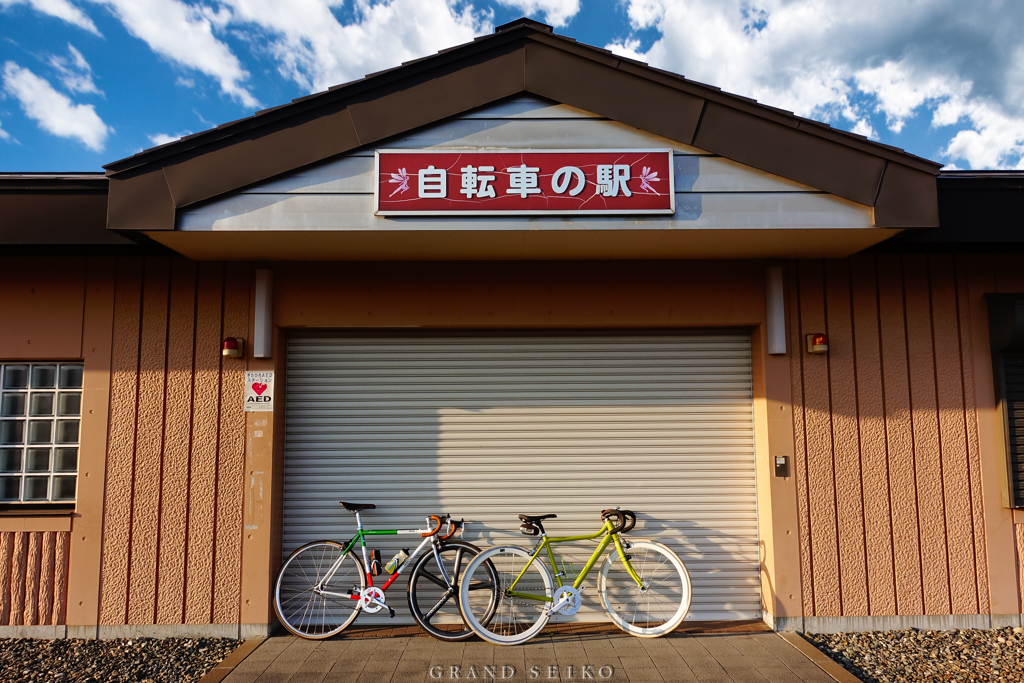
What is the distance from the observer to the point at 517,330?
5.63 meters

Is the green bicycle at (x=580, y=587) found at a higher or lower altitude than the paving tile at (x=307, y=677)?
higher

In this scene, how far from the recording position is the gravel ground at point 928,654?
4.38 meters

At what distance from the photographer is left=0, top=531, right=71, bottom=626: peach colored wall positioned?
16.6 feet

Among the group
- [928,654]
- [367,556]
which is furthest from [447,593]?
[928,654]

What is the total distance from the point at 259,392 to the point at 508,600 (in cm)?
277

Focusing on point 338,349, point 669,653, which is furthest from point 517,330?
point 669,653

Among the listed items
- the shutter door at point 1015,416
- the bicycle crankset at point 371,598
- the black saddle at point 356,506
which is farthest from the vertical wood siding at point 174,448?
the shutter door at point 1015,416

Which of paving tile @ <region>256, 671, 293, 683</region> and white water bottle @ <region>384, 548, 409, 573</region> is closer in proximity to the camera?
paving tile @ <region>256, 671, 293, 683</region>

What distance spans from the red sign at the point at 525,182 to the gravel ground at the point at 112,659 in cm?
366

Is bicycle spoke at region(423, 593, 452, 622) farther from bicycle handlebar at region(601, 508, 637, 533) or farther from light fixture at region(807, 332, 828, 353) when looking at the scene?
light fixture at region(807, 332, 828, 353)

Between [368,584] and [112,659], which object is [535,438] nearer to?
[368,584]

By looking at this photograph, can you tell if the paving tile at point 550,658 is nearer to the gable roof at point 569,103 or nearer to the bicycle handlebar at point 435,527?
the bicycle handlebar at point 435,527

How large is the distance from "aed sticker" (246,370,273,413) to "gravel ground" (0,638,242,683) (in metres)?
1.90

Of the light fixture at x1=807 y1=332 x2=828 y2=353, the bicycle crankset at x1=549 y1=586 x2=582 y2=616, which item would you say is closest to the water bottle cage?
the bicycle crankset at x1=549 y1=586 x2=582 y2=616
